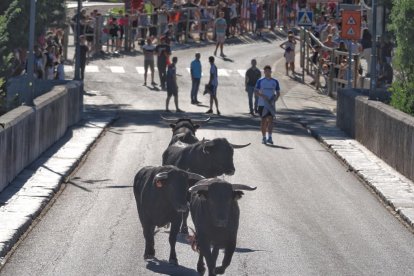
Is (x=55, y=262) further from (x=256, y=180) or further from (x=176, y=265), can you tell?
(x=256, y=180)

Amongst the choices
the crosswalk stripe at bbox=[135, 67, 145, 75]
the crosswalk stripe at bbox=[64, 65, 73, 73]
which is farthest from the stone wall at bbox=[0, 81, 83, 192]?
the crosswalk stripe at bbox=[135, 67, 145, 75]

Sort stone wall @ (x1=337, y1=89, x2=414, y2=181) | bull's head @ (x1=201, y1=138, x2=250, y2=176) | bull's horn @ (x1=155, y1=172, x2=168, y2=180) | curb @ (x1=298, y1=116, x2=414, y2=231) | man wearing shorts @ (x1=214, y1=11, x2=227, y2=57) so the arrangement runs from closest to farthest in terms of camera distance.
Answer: bull's horn @ (x1=155, y1=172, x2=168, y2=180), bull's head @ (x1=201, y1=138, x2=250, y2=176), curb @ (x1=298, y1=116, x2=414, y2=231), stone wall @ (x1=337, y1=89, x2=414, y2=181), man wearing shorts @ (x1=214, y1=11, x2=227, y2=57)

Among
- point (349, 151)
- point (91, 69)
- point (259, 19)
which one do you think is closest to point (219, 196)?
point (349, 151)

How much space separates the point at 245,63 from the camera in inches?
2205

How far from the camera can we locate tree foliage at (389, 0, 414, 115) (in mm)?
30453

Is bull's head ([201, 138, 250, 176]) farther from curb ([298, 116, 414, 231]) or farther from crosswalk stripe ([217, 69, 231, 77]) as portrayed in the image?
crosswalk stripe ([217, 69, 231, 77])

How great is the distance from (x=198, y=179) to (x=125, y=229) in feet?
12.0

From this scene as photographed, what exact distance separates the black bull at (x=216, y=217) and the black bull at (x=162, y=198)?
70cm

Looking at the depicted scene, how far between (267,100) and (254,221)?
478 inches

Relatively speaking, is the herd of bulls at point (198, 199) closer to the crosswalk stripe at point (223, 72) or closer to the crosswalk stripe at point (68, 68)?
the crosswalk stripe at point (68, 68)

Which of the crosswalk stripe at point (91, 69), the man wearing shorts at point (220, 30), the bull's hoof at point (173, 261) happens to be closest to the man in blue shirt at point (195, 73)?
the crosswalk stripe at point (91, 69)

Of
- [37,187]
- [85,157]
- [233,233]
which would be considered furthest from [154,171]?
[85,157]

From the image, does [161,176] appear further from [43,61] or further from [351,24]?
[43,61]

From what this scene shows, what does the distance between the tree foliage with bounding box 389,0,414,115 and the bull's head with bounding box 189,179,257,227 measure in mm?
15716
